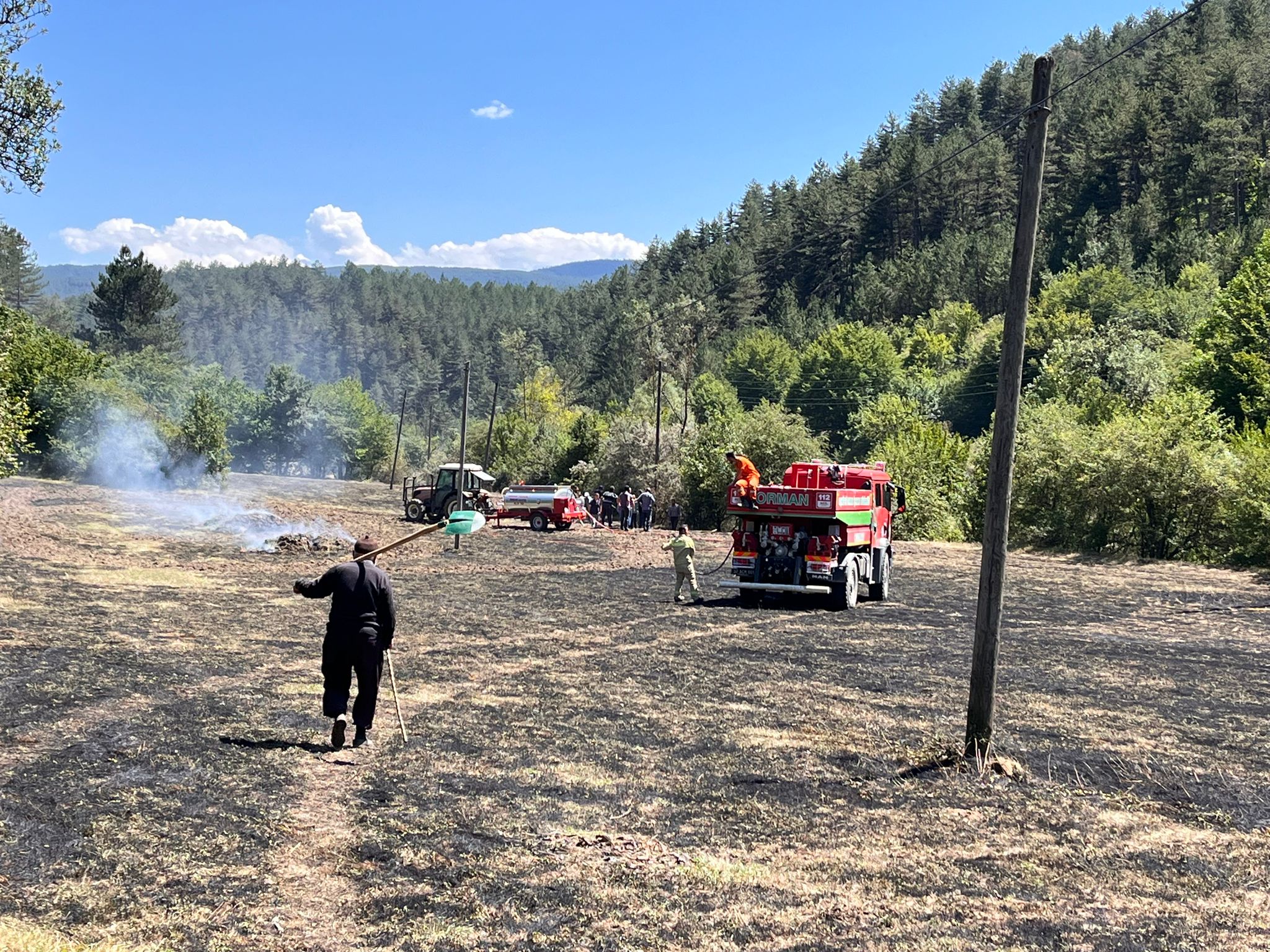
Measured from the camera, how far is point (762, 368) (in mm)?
112938

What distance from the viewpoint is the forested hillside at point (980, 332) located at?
40.4 meters

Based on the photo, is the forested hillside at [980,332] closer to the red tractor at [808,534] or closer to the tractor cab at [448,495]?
the tractor cab at [448,495]

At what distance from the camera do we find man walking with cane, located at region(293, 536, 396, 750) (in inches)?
401

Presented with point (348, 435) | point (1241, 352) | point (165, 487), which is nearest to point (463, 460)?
point (165, 487)

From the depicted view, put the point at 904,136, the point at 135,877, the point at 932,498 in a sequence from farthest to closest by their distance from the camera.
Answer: the point at 904,136
the point at 932,498
the point at 135,877

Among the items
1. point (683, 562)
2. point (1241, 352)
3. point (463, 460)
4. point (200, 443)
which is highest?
point (1241, 352)

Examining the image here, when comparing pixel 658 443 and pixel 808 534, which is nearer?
pixel 808 534

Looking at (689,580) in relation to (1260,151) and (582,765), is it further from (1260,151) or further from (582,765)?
(1260,151)

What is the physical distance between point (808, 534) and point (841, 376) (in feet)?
280

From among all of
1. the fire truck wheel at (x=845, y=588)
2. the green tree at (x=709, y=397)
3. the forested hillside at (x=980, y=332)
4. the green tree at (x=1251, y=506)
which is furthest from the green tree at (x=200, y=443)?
the green tree at (x=1251, y=506)

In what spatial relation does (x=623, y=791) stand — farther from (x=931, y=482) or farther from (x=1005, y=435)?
(x=931, y=482)

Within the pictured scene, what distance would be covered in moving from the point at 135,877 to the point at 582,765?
4325 millimetres

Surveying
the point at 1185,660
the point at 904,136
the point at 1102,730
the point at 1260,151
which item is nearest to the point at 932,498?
the point at 1185,660

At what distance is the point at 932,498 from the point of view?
4809cm
